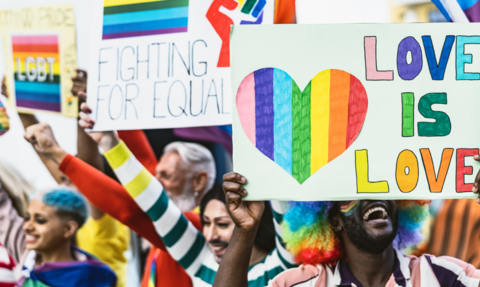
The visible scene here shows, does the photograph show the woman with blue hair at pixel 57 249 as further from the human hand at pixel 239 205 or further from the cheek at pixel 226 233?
the human hand at pixel 239 205

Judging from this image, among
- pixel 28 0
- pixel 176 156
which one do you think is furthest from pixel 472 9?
pixel 28 0

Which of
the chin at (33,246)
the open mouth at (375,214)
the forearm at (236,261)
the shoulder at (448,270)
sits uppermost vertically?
the open mouth at (375,214)

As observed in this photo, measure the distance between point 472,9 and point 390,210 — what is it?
90 centimetres

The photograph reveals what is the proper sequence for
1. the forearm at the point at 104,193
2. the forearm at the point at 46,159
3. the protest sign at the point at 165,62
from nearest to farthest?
the protest sign at the point at 165,62 < the forearm at the point at 104,193 < the forearm at the point at 46,159

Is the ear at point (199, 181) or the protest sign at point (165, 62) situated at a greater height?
the protest sign at point (165, 62)

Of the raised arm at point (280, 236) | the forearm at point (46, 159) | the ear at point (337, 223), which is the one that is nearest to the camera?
the ear at point (337, 223)

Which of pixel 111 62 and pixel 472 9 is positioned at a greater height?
pixel 472 9

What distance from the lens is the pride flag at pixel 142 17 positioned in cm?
229

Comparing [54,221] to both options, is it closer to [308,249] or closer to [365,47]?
[308,249]

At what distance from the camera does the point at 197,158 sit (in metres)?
2.97

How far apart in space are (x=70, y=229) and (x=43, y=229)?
153mm

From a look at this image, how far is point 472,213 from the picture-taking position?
8.14 ft

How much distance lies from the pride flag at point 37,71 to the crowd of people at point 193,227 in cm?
24

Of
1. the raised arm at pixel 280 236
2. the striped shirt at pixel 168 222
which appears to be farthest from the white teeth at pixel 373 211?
the striped shirt at pixel 168 222
